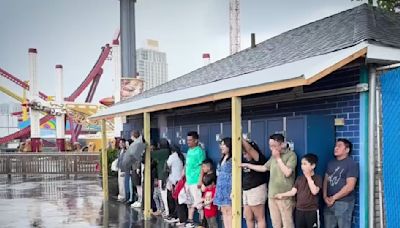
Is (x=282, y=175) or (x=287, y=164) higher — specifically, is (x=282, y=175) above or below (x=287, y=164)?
below

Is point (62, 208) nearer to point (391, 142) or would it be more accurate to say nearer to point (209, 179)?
point (209, 179)

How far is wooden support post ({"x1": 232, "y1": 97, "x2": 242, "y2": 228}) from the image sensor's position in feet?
20.2

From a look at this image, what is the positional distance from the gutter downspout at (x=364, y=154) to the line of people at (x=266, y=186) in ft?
0.36

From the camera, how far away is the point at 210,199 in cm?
796

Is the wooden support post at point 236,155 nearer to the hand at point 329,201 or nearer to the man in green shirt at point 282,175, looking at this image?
the man in green shirt at point 282,175

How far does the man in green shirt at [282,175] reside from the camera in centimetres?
601

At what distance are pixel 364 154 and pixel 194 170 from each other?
3584mm

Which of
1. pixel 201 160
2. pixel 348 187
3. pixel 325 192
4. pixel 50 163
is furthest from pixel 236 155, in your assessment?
pixel 50 163

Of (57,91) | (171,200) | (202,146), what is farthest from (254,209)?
(57,91)

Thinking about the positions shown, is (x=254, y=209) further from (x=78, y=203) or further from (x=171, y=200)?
(x=78, y=203)

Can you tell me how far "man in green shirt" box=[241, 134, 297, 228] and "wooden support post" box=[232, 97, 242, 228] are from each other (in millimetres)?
435

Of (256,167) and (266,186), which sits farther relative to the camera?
(266,186)

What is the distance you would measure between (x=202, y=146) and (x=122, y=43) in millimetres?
20453

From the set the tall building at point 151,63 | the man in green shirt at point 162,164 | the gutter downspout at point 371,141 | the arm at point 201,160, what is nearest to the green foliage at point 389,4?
the man in green shirt at point 162,164
